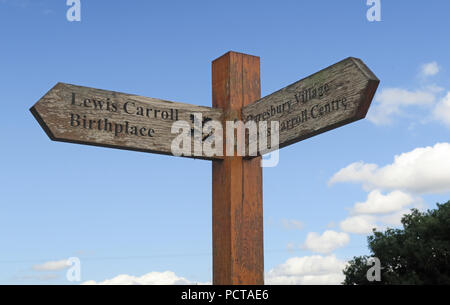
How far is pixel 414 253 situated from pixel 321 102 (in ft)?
56.5

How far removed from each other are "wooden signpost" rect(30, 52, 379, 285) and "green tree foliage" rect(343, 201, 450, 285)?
15.7 metres

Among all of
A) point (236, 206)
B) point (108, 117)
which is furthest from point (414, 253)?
point (108, 117)

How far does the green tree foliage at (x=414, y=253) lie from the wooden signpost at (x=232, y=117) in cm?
1567

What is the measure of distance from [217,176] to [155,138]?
2.07ft

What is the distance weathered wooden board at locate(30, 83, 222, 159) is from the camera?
3660 mm

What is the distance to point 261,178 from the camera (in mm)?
4316

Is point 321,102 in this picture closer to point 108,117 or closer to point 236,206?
point 236,206

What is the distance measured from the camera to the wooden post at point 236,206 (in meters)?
4.06

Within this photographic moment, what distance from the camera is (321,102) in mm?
3594

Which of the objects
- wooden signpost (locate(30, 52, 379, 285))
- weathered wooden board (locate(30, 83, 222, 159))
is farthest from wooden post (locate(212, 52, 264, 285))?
weathered wooden board (locate(30, 83, 222, 159))

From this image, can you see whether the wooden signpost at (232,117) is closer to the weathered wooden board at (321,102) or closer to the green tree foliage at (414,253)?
the weathered wooden board at (321,102)
